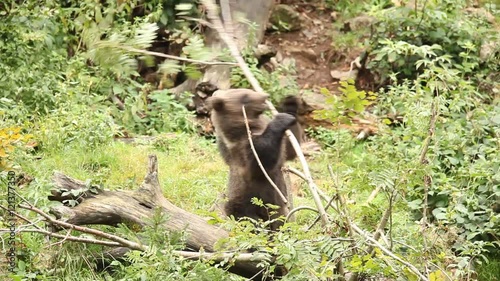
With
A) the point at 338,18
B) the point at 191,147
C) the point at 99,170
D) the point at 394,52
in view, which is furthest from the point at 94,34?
the point at 338,18

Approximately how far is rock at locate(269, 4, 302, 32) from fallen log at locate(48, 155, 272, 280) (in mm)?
7472

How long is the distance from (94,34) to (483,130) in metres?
4.74

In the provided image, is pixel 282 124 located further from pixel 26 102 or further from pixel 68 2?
pixel 68 2

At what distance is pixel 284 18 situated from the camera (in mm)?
13172

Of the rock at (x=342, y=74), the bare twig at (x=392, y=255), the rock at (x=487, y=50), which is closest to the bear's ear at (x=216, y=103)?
the bare twig at (x=392, y=255)

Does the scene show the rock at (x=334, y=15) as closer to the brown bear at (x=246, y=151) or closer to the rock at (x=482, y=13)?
the rock at (x=482, y=13)

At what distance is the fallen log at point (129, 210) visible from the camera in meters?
5.70

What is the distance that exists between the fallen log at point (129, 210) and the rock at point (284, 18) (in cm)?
747

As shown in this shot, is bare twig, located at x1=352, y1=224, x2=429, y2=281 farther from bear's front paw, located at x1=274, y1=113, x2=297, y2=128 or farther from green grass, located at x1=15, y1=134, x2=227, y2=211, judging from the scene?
green grass, located at x1=15, y1=134, x2=227, y2=211

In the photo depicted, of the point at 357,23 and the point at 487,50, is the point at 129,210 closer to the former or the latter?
the point at 487,50

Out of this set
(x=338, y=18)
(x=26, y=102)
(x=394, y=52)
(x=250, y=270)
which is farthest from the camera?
(x=338, y=18)

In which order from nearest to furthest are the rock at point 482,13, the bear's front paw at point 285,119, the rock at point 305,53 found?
the bear's front paw at point 285,119 < the rock at point 482,13 < the rock at point 305,53

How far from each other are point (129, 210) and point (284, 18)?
7937 mm

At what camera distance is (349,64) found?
39.8ft
